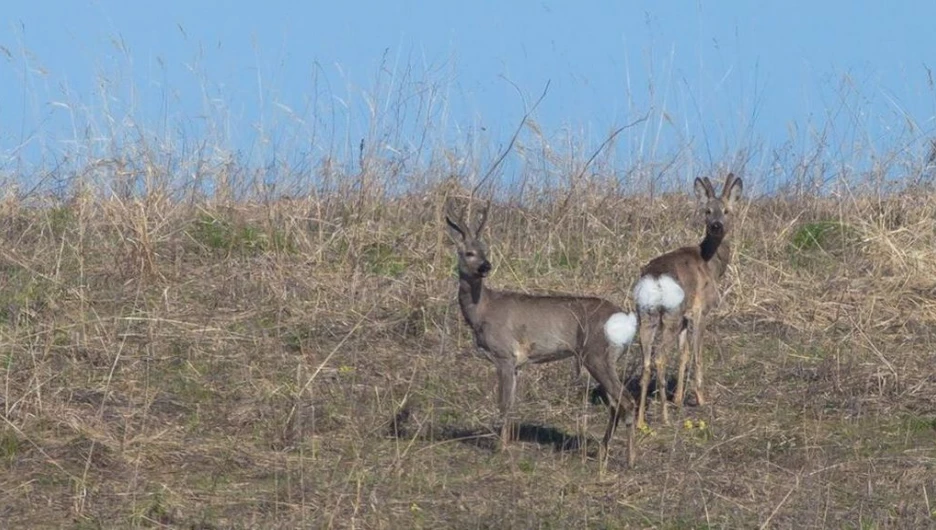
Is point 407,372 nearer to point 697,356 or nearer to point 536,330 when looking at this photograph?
point 536,330

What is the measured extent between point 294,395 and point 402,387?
0.91 meters

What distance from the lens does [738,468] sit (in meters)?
6.81

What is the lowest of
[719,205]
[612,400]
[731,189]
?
[612,400]

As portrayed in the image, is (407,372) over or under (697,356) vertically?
under

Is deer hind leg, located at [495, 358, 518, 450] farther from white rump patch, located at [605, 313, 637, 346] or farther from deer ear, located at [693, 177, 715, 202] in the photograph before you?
deer ear, located at [693, 177, 715, 202]

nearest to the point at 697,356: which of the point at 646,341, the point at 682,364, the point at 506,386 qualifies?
the point at 682,364

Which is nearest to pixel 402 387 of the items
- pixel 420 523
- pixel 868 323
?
pixel 420 523

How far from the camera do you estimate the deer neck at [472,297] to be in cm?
793

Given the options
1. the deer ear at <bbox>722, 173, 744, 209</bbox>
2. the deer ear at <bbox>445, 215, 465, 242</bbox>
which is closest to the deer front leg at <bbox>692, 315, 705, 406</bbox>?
the deer ear at <bbox>722, 173, 744, 209</bbox>

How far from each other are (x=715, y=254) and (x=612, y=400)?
2.06 meters

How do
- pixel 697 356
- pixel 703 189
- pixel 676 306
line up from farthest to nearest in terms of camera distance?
pixel 703 189 < pixel 697 356 < pixel 676 306

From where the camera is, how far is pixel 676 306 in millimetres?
8133

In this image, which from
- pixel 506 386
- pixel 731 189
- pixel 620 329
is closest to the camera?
pixel 620 329

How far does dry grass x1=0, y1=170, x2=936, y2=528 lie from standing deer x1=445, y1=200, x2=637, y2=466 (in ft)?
0.88
